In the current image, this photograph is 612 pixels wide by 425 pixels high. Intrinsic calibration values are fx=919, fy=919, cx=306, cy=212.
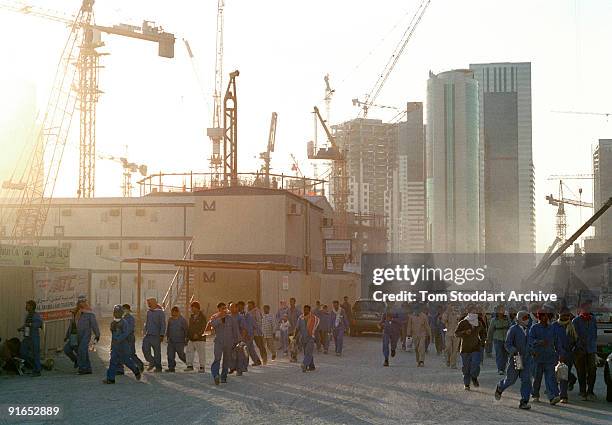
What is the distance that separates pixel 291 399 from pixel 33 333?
6.76m

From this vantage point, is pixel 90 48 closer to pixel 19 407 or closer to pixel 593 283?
pixel 593 283

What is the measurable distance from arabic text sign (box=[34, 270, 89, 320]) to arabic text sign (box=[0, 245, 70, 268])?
116 inches

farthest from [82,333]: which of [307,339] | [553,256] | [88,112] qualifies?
[88,112]

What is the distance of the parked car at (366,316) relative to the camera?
40594mm

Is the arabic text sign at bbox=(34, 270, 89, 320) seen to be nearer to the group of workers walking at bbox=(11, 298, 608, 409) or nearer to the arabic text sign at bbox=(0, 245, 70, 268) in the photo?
the group of workers walking at bbox=(11, 298, 608, 409)

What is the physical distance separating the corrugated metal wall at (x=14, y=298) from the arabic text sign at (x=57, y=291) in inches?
10.5

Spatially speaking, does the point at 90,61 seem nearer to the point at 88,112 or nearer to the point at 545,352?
the point at 88,112

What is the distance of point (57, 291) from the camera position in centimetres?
2439

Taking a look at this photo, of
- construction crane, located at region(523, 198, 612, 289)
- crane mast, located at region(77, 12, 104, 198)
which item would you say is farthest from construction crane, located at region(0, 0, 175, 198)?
construction crane, located at region(523, 198, 612, 289)

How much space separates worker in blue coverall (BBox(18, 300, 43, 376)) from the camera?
1991cm

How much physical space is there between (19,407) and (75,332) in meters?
5.83

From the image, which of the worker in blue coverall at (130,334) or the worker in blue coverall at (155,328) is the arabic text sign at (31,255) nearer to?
the worker in blue coverall at (155,328)

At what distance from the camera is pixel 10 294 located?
2197 centimetres

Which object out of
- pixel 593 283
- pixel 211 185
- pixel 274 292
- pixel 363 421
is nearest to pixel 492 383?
pixel 363 421
